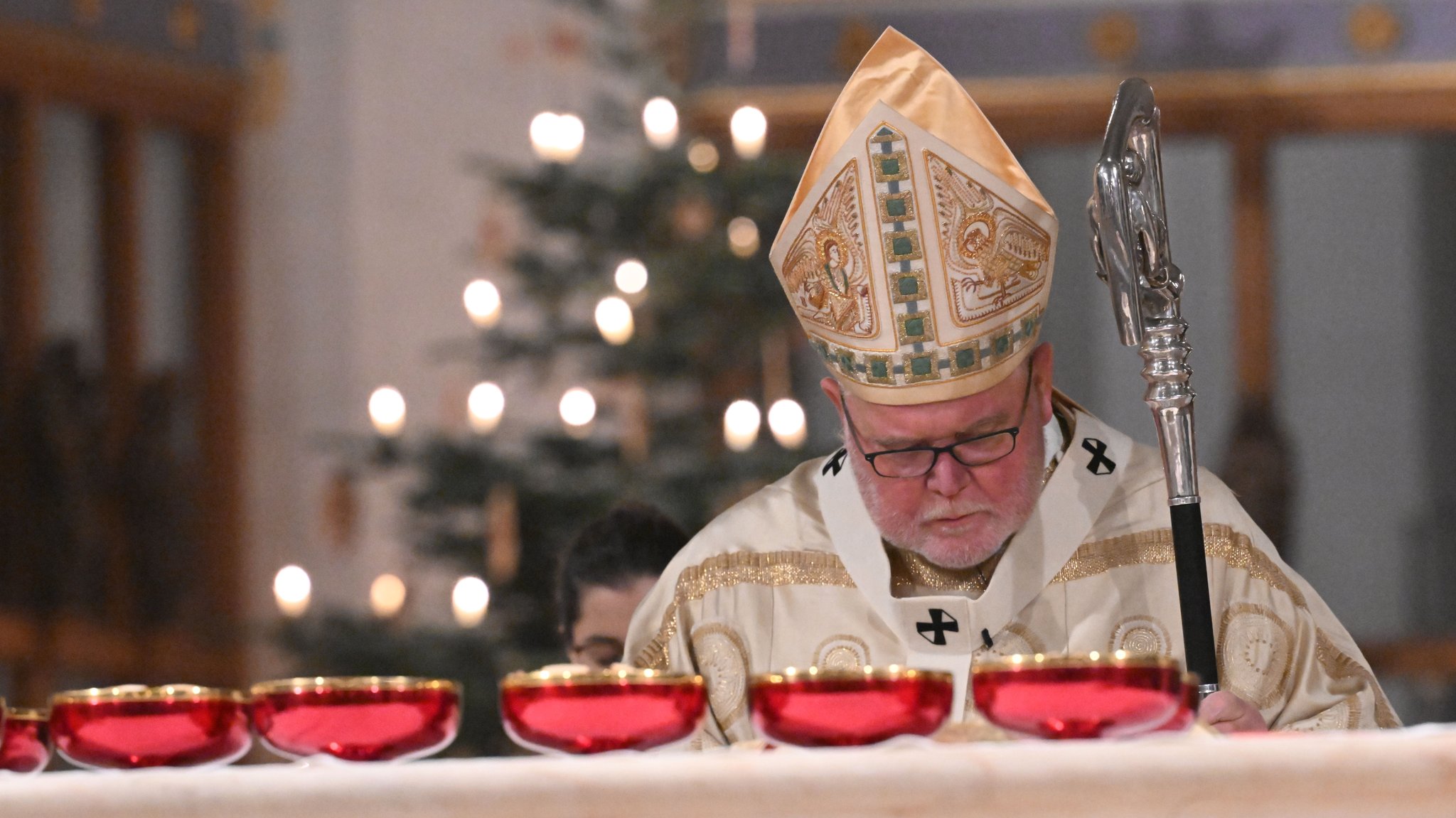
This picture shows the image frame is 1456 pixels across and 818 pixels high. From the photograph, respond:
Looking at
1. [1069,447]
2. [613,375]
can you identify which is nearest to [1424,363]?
[613,375]

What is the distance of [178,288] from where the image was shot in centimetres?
768

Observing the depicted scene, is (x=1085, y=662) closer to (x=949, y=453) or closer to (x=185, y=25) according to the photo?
(x=949, y=453)

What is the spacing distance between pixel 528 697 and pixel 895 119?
4.15 ft

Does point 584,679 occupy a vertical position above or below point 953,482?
below

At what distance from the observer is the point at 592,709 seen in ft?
5.37

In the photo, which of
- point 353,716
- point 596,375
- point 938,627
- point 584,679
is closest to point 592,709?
point 584,679

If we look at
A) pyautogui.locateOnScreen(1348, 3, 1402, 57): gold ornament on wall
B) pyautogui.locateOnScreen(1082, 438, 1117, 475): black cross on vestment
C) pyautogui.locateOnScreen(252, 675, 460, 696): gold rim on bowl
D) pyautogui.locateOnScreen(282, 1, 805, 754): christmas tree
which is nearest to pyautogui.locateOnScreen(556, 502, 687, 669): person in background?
pyautogui.locateOnScreen(1082, 438, 1117, 475): black cross on vestment

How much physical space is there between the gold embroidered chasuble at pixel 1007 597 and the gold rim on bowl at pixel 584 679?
0.87 m

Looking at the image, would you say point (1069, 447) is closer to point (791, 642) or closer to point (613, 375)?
point (791, 642)

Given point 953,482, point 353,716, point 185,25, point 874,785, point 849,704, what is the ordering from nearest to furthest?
point 874,785 → point 849,704 → point 353,716 → point 953,482 → point 185,25

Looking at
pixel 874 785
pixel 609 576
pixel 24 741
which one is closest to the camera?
pixel 874 785

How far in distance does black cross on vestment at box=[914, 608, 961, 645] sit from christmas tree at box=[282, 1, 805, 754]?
108 inches

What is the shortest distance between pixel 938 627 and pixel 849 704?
3.56 feet

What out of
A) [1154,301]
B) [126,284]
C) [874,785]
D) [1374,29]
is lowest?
[874,785]
